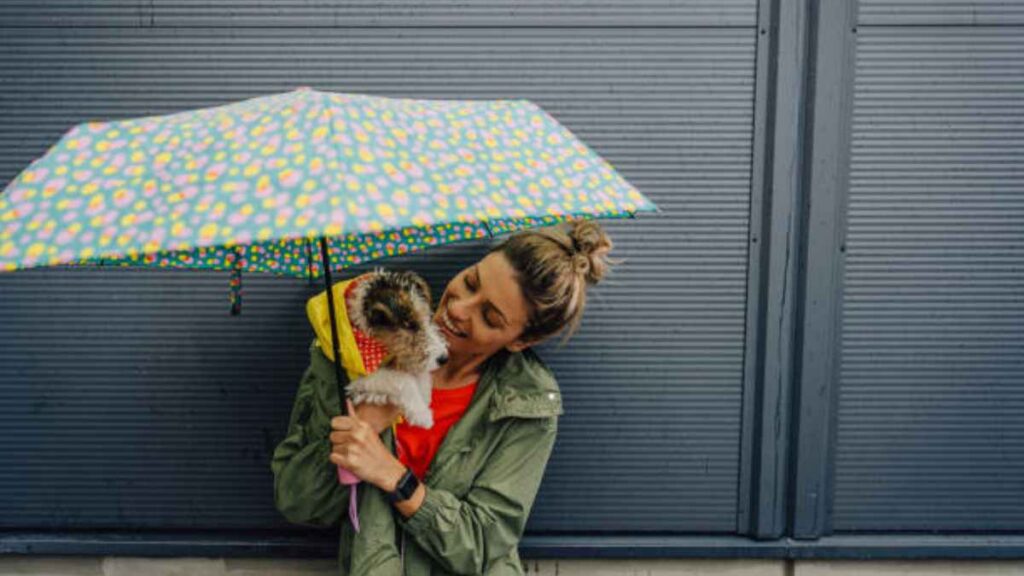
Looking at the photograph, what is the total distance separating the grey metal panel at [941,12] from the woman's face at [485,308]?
1.50 metres

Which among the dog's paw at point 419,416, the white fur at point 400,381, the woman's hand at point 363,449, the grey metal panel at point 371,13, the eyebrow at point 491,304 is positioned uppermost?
the grey metal panel at point 371,13

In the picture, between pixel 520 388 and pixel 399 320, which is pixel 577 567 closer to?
pixel 520 388

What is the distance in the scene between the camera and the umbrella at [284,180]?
114 centimetres

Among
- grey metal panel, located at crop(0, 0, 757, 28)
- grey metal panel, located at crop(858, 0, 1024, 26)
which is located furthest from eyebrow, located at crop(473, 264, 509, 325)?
grey metal panel, located at crop(858, 0, 1024, 26)

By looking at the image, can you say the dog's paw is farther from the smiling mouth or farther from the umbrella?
the umbrella

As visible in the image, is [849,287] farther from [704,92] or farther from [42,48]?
[42,48]

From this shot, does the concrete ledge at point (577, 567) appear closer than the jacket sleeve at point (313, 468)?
No

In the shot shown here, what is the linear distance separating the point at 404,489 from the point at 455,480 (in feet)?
0.63

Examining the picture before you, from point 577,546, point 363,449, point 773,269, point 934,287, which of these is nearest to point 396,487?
point 363,449

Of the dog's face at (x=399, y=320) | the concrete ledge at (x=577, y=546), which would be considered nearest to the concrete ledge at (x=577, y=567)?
the concrete ledge at (x=577, y=546)

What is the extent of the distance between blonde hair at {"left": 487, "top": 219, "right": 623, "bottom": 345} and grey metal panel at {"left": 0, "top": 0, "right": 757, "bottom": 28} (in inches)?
36.6

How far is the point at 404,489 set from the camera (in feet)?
5.75

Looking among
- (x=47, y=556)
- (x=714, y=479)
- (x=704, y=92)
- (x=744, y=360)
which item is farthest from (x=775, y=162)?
(x=47, y=556)

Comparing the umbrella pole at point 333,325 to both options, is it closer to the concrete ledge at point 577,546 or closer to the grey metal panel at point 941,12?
the concrete ledge at point 577,546
